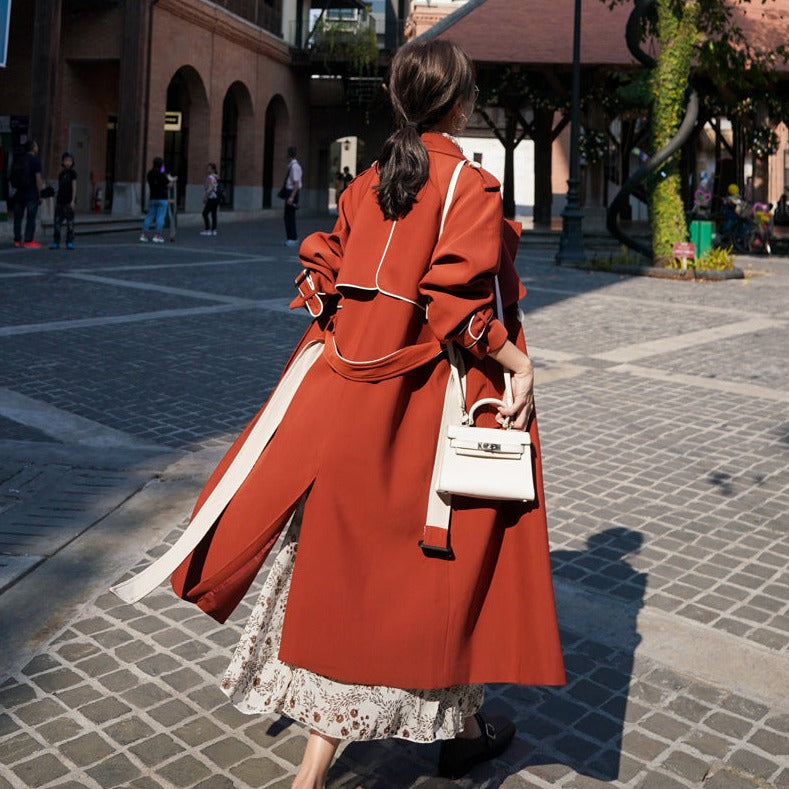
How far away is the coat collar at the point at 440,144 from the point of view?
2.35 m

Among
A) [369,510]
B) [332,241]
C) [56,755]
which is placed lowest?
[56,755]

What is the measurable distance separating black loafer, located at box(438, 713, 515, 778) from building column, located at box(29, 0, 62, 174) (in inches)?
858

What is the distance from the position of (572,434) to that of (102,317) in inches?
219

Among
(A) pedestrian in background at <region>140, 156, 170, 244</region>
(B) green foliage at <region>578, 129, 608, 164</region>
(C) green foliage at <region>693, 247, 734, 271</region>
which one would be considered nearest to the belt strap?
(C) green foliage at <region>693, 247, 734, 271</region>

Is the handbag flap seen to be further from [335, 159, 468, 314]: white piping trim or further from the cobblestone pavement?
the cobblestone pavement

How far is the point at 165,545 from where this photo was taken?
422cm

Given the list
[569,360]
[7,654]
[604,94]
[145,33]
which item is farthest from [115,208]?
[7,654]

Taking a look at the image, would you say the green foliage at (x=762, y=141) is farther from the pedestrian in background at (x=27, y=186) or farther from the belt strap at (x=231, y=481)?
the belt strap at (x=231, y=481)

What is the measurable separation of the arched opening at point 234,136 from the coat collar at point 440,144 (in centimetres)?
3229

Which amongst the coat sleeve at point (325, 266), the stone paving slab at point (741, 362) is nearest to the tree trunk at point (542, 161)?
the stone paving slab at point (741, 362)

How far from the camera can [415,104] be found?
7.77 ft

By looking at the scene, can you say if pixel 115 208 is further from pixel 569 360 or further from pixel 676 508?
pixel 676 508

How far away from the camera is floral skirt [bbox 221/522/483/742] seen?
7.72ft

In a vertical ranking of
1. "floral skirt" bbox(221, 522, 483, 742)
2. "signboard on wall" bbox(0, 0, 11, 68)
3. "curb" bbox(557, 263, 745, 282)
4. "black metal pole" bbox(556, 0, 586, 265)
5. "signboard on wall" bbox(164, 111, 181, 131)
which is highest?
"signboard on wall" bbox(164, 111, 181, 131)
